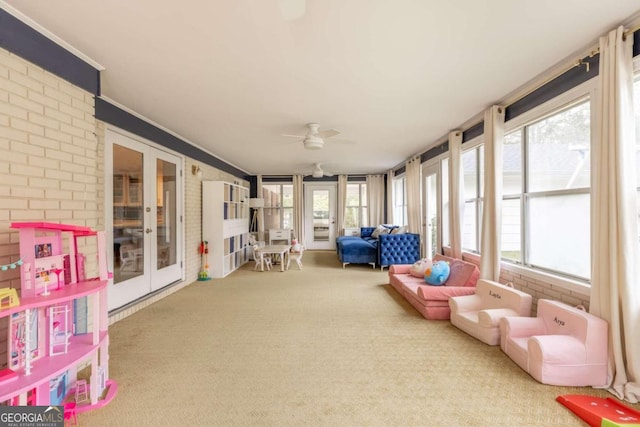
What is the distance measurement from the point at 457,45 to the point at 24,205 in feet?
10.8

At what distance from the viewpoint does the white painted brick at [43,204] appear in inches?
75.9

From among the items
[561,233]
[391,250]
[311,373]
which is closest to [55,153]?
[311,373]

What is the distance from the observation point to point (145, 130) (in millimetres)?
3943

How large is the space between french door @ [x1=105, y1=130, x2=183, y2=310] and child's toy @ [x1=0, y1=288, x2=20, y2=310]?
2.08 metres

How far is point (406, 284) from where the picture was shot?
13.8 feet

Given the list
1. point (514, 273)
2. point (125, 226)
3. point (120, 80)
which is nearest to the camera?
point (120, 80)

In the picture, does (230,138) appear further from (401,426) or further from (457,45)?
(401,426)

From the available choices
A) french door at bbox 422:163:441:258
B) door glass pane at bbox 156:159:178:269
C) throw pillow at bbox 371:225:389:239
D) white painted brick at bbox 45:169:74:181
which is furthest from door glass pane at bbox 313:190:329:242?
white painted brick at bbox 45:169:74:181

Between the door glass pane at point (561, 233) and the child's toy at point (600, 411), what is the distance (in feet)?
3.65

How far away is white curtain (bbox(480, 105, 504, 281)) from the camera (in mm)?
3390

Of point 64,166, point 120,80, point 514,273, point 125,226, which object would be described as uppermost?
point 120,80

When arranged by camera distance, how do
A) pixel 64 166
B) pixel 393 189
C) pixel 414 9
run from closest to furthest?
pixel 414 9 < pixel 64 166 < pixel 393 189

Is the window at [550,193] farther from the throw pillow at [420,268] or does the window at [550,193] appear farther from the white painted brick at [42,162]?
the white painted brick at [42,162]

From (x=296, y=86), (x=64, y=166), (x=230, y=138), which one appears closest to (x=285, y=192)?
(x=230, y=138)
